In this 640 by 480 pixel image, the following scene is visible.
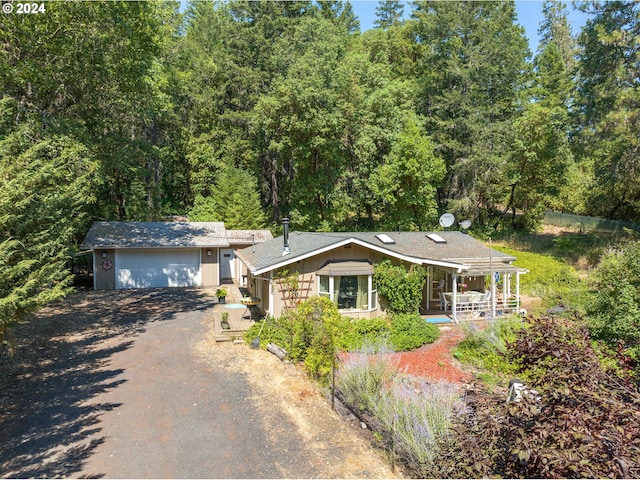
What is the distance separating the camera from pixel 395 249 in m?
16.6

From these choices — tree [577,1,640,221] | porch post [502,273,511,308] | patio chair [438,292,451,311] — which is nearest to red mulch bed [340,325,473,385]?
patio chair [438,292,451,311]

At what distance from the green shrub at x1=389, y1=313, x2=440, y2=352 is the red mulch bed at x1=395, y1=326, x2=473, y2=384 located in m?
0.20

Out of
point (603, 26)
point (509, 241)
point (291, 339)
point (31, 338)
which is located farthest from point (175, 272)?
point (603, 26)

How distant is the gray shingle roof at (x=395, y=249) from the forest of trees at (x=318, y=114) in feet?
21.8

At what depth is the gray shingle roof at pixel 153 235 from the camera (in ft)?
72.4

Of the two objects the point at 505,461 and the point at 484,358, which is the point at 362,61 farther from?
the point at 505,461

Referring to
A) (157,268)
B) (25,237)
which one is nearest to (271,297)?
(25,237)

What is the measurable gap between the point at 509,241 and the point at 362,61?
17.8 meters

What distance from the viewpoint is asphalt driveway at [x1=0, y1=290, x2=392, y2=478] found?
7.01 m

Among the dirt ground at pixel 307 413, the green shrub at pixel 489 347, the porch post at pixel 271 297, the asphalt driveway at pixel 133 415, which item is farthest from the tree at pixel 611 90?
the asphalt driveway at pixel 133 415

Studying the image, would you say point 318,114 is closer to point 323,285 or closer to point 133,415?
point 323,285

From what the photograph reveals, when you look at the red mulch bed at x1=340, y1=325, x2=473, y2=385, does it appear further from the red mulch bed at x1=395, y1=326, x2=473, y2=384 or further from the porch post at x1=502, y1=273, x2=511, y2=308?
the porch post at x1=502, y1=273, x2=511, y2=308

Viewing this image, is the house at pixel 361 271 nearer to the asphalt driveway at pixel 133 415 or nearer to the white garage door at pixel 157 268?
the asphalt driveway at pixel 133 415

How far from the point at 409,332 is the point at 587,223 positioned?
25526 millimetres
